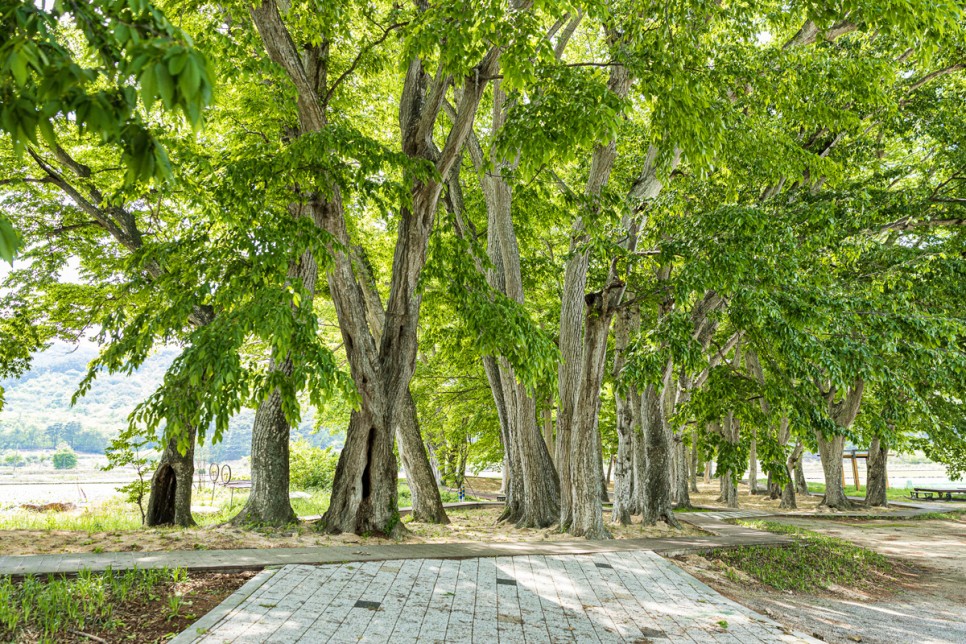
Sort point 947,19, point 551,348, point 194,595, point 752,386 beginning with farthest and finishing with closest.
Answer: point 752,386 < point 551,348 < point 947,19 < point 194,595

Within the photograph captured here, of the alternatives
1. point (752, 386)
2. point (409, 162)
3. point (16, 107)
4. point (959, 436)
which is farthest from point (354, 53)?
point (959, 436)

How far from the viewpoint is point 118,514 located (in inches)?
592

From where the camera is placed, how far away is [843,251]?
11492mm

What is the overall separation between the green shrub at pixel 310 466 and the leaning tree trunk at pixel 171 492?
51.9 feet

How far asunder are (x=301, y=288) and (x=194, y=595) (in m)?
3.33

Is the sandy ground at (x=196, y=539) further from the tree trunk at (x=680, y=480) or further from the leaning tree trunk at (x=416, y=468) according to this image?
the tree trunk at (x=680, y=480)

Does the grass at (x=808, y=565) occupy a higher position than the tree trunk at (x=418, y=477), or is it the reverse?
the tree trunk at (x=418, y=477)

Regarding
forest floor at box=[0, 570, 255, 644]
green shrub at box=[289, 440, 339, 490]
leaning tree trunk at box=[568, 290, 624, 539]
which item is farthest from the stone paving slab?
green shrub at box=[289, 440, 339, 490]

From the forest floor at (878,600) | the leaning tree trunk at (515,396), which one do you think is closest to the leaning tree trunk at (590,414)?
the leaning tree trunk at (515,396)

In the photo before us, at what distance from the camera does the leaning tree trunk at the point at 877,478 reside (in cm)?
2375

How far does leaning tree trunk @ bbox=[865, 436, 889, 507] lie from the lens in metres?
23.8

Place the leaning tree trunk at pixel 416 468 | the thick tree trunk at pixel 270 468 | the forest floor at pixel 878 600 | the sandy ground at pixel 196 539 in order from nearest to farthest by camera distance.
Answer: the forest floor at pixel 878 600 → the sandy ground at pixel 196 539 → the thick tree trunk at pixel 270 468 → the leaning tree trunk at pixel 416 468

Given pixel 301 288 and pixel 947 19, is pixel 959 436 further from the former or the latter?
pixel 301 288


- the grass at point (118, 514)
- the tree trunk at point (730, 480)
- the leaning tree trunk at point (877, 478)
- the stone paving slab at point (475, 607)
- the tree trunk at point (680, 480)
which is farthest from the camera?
the leaning tree trunk at point (877, 478)
